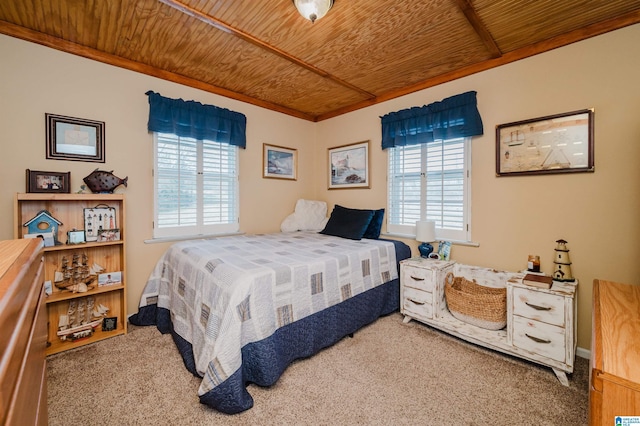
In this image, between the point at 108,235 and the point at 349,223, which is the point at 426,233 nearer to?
the point at 349,223

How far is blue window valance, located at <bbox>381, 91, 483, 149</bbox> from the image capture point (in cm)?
267

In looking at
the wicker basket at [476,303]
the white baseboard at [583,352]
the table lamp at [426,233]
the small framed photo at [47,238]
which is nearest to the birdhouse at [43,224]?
the small framed photo at [47,238]

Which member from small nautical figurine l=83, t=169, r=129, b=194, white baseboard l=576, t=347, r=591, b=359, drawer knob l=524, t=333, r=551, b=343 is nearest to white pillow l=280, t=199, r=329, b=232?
small nautical figurine l=83, t=169, r=129, b=194

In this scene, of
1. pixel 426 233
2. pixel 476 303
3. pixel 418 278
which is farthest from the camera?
pixel 426 233

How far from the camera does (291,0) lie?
6.05ft

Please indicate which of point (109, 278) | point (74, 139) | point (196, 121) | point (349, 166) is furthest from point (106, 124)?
point (349, 166)

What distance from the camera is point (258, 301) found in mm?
1740

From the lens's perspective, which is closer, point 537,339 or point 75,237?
point 537,339

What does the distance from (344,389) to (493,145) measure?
8.07 feet

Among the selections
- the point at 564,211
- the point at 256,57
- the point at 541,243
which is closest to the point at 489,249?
the point at 541,243

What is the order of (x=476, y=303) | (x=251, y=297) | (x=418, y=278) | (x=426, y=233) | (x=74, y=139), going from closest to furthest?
(x=251, y=297) → (x=476, y=303) → (x=74, y=139) → (x=418, y=278) → (x=426, y=233)

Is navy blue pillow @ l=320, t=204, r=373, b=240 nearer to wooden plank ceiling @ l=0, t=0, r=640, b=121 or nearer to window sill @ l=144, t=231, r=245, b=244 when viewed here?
window sill @ l=144, t=231, r=245, b=244

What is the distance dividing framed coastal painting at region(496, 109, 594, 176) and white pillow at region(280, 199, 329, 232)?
7.33 feet

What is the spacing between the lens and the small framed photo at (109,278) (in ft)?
7.91
